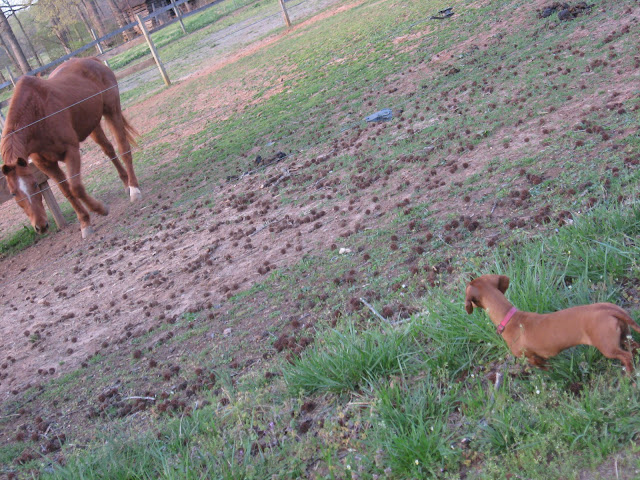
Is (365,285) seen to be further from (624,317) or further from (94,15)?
→ (94,15)

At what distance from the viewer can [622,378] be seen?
2238 mm

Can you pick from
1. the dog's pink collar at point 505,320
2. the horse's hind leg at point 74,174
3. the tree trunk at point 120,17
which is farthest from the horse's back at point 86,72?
the tree trunk at point 120,17

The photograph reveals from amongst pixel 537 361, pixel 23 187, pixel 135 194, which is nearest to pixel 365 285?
pixel 537 361

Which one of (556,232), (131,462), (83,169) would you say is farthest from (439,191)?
(83,169)

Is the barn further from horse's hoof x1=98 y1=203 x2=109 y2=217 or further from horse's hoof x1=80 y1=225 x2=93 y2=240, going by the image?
horse's hoof x1=80 y1=225 x2=93 y2=240

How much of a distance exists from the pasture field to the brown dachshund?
0.16 metres

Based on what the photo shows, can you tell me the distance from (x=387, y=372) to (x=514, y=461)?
0.95 meters

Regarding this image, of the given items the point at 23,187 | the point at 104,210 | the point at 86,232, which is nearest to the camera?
the point at 23,187

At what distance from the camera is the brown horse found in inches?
297

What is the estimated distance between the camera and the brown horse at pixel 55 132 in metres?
7.55

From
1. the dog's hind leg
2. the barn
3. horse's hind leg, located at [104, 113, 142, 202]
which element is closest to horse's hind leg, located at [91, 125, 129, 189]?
horse's hind leg, located at [104, 113, 142, 202]

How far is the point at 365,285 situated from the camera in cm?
417

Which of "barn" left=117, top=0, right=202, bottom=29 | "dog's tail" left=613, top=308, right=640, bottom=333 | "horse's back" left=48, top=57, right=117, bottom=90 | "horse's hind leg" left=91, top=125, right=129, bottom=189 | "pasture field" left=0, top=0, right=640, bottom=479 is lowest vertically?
"pasture field" left=0, top=0, right=640, bottom=479

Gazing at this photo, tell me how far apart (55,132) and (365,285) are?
235 inches
